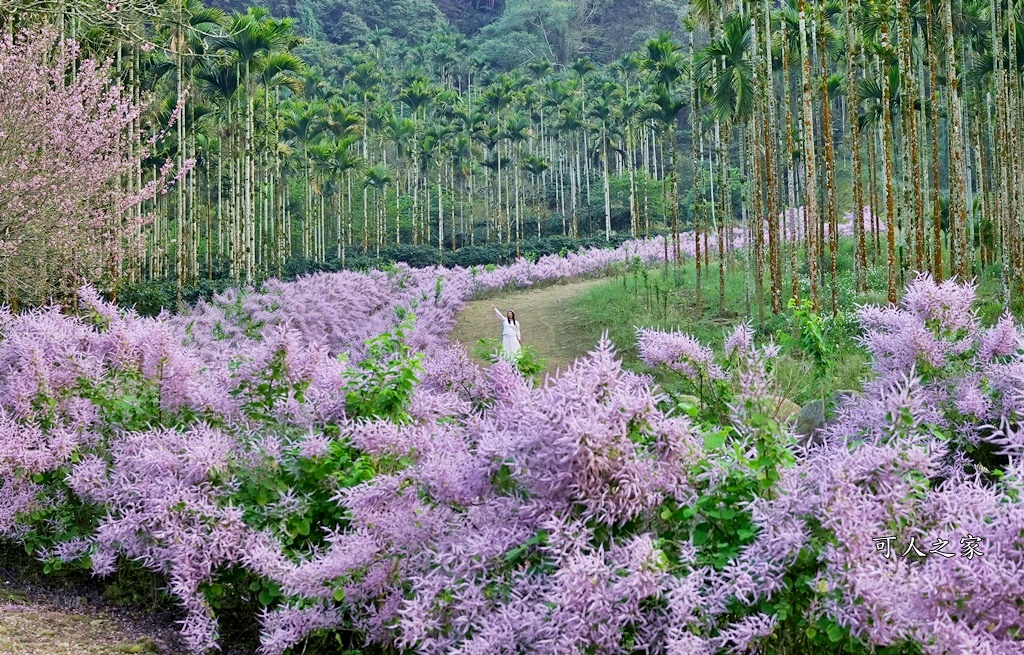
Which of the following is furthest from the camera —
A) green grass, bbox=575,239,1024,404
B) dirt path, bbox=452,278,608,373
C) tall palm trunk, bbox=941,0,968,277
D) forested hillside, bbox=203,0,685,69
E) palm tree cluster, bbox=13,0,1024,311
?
forested hillside, bbox=203,0,685,69

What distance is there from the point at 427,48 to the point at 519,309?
63412 mm

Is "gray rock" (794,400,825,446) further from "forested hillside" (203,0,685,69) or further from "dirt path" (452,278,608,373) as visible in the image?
"forested hillside" (203,0,685,69)

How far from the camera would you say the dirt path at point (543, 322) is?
17.0 metres

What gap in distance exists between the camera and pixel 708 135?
91.8 ft

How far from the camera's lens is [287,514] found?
4027 millimetres

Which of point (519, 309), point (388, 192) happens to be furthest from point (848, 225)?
point (388, 192)

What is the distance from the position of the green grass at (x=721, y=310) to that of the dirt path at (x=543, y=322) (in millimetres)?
449

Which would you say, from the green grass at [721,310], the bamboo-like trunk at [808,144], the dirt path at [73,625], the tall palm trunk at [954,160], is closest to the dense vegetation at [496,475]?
the dirt path at [73,625]

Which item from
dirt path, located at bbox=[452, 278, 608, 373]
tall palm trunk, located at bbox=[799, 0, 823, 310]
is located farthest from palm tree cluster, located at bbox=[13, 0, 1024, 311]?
dirt path, located at bbox=[452, 278, 608, 373]

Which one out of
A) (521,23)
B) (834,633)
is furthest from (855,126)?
(521,23)

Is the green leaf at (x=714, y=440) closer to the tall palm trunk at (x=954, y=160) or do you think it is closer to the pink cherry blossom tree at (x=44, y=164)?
the pink cherry blossom tree at (x=44, y=164)

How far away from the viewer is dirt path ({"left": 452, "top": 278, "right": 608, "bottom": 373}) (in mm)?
16953

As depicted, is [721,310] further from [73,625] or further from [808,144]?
[73,625]

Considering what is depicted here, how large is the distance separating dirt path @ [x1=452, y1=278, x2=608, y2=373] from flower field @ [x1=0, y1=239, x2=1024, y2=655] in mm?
9453
